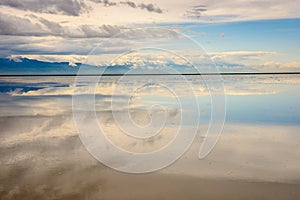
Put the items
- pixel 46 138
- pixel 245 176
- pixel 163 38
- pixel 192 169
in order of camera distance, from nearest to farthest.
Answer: pixel 245 176 < pixel 192 169 < pixel 163 38 < pixel 46 138

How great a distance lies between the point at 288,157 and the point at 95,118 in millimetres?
8601

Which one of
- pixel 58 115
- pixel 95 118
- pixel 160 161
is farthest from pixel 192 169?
pixel 58 115

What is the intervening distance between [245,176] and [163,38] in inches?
200

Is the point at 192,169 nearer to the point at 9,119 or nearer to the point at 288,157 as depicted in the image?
the point at 288,157

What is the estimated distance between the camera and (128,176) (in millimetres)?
8406

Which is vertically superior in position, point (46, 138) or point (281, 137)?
point (281, 137)

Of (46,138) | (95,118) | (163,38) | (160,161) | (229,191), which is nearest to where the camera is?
(229,191)

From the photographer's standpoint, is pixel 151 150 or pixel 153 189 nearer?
pixel 153 189

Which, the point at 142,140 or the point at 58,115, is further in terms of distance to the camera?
the point at 58,115

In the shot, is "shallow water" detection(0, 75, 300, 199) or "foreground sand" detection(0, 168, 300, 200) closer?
"foreground sand" detection(0, 168, 300, 200)

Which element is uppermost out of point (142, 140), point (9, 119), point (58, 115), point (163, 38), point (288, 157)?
point (163, 38)

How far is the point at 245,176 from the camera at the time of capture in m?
8.34

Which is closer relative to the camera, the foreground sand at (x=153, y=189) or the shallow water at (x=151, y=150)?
the foreground sand at (x=153, y=189)

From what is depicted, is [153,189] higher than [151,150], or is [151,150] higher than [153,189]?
[151,150]
